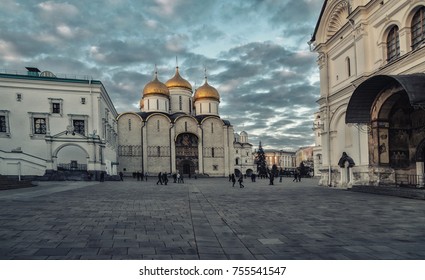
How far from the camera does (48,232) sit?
25.0 ft

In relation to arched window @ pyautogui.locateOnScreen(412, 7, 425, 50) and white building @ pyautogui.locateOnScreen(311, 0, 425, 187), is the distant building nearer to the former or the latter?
white building @ pyautogui.locateOnScreen(311, 0, 425, 187)

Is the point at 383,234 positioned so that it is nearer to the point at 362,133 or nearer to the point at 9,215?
the point at 9,215

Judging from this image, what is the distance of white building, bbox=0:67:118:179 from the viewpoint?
3525 centimetres

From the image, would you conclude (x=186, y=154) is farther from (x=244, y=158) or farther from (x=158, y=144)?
(x=244, y=158)

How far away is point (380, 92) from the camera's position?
1956cm

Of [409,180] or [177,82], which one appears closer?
[409,180]

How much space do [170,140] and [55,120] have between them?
2310 centimetres

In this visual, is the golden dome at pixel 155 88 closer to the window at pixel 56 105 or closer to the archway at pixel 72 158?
the window at pixel 56 105

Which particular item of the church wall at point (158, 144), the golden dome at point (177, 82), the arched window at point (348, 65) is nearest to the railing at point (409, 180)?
the arched window at point (348, 65)

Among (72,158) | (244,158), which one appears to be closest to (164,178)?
(72,158)

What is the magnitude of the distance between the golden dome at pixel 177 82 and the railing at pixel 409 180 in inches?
1944

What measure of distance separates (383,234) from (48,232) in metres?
7.13

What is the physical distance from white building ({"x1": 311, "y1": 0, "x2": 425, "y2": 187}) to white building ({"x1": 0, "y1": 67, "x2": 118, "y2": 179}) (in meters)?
24.2

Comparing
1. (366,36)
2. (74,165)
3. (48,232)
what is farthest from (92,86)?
(48,232)
